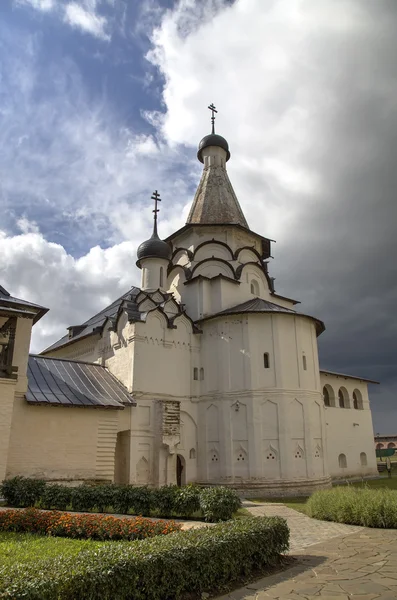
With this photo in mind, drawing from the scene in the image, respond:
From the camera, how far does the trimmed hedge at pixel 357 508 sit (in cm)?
887

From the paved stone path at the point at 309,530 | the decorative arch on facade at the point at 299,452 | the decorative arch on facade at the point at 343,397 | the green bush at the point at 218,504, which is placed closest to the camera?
the paved stone path at the point at 309,530

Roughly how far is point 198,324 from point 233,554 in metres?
14.7

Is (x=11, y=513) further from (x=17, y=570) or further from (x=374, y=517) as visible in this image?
(x=374, y=517)

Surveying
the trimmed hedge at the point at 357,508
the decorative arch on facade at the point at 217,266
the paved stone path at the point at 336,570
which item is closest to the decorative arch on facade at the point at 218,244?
the decorative arch on facade at the point at 217,266

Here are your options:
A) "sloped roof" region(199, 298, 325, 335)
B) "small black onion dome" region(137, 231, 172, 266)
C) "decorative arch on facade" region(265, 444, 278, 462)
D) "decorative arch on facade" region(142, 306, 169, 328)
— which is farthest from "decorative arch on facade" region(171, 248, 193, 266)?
"decorative arch on facade" region(265, 444, 278, 462)

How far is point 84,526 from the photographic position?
24.5 ft

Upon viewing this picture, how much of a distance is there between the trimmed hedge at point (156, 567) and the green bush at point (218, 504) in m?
3.02

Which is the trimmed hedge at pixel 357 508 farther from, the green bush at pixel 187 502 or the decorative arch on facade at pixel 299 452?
the decorative arch on facade at pixel 299 452

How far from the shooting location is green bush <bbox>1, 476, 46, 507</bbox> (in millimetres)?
10977

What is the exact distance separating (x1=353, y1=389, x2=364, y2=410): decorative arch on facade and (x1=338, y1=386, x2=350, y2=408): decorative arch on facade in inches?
34.6

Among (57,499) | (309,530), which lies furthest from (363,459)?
(57,499)

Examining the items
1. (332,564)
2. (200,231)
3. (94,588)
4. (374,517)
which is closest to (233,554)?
(332,564)

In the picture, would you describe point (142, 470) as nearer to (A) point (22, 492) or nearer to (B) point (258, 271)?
(A) point (22, 492)

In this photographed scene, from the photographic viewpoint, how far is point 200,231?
22.9 m
